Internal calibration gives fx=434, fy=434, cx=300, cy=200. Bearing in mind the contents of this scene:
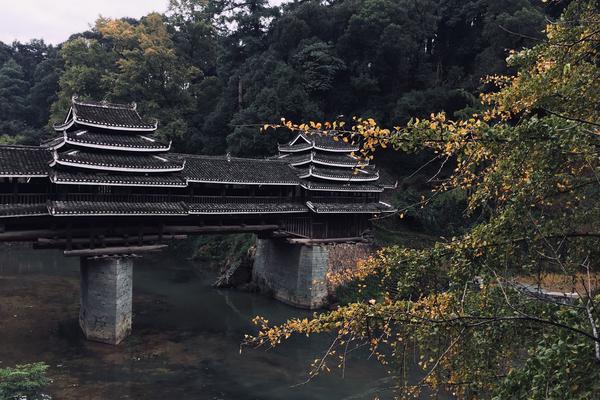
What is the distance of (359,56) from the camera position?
1423 inches

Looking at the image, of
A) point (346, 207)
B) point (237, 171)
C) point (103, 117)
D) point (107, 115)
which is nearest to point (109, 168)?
point (103, 117)

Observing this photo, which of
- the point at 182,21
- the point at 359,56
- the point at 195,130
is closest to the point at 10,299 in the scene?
the point at 195,130

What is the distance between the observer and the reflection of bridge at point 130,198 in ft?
50.0

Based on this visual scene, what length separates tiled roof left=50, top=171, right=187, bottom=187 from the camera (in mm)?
14875

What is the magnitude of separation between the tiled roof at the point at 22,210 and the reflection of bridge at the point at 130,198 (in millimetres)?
30

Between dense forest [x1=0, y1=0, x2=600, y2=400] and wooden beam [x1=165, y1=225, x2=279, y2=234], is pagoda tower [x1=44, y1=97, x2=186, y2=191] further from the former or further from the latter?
dense forest [x1=0, y1=0, x2=600, y2=400]

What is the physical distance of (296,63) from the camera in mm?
35469

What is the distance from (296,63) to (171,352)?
2592 centimetres

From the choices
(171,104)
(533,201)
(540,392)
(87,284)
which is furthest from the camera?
(171,104)

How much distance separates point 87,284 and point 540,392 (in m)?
16.7

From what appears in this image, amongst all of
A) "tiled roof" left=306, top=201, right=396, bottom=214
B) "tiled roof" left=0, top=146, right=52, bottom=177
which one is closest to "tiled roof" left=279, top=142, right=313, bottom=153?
"tiled roof" left=306, top=201, right=396, bottom=214

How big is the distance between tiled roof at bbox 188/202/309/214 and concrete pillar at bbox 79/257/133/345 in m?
3.68

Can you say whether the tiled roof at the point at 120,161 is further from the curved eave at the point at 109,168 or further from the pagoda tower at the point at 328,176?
the pagoda tower at the point at 328,176

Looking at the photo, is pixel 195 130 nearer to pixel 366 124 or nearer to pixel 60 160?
pixel 60 160
